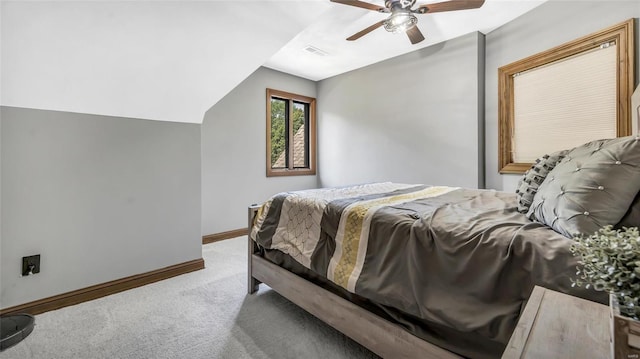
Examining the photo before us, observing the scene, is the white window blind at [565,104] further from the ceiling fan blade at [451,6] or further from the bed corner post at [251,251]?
the bed corner post at [251,251]

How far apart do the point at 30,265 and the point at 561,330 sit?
2.93 meters

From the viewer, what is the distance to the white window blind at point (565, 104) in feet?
7.37

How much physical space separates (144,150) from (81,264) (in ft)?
3.30

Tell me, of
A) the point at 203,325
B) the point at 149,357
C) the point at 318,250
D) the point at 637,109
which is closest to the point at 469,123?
the point at 637,109

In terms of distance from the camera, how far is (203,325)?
184 centimetres

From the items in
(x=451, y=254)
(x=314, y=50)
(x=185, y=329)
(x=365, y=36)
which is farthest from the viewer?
(x=314, y=50)

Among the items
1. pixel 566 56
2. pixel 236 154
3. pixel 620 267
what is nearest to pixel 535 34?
pixel 566 56

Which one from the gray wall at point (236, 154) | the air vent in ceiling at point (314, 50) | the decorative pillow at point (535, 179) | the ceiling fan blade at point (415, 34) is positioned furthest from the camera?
the gray wall at point (236, 154)

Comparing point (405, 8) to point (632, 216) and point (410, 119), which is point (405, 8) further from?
point (632, 216)

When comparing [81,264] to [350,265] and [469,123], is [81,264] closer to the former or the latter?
[350,265]

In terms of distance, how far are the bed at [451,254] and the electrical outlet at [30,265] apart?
1.80 m

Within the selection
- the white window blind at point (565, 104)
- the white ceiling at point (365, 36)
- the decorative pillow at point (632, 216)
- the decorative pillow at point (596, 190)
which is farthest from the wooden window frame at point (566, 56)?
the decorative pillow at point (632, 216)

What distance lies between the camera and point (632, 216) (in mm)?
933

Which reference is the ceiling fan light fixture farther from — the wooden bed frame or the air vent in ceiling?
the wooden bed frame
